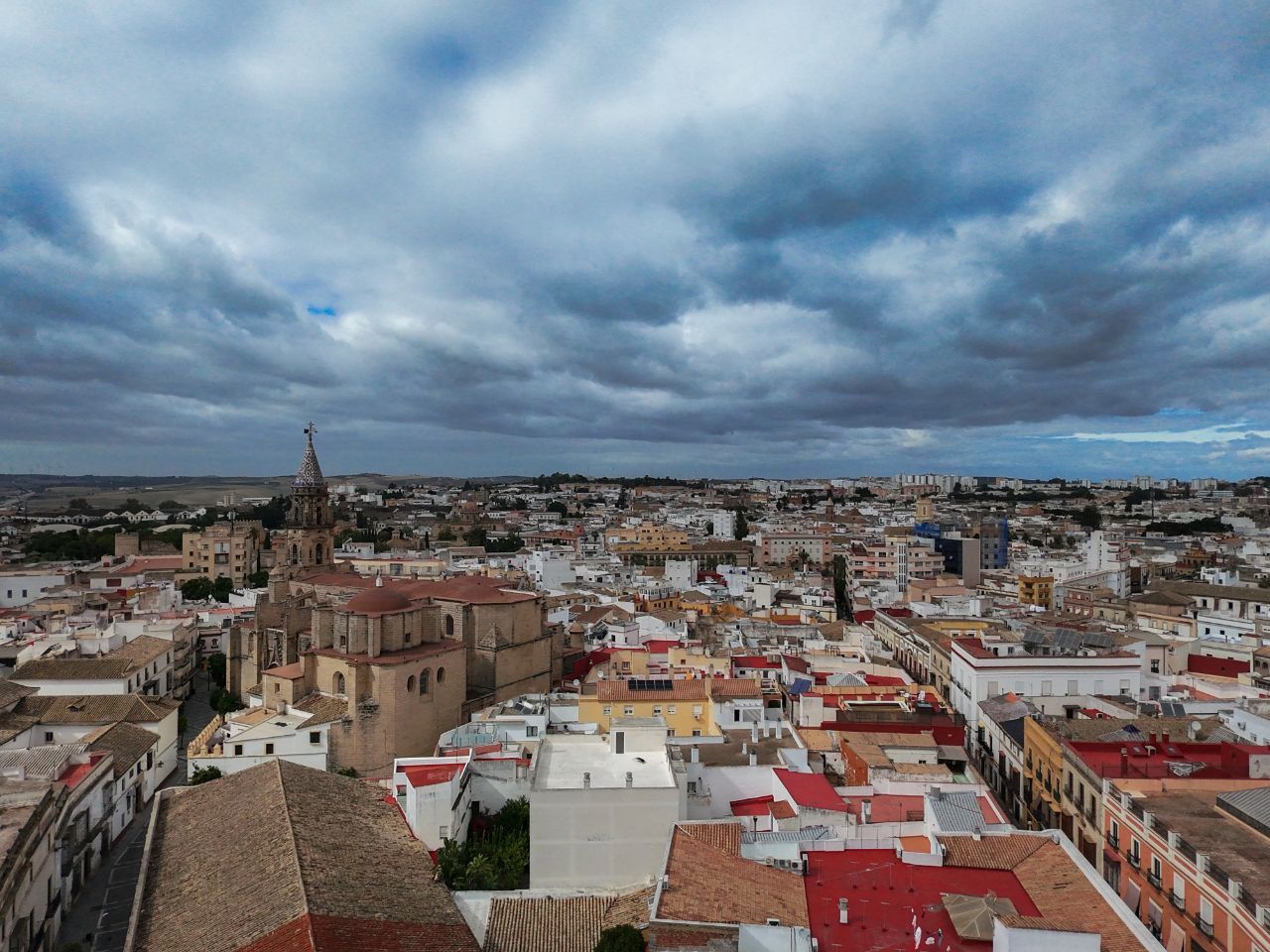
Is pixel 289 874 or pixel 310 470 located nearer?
pixel 289 874

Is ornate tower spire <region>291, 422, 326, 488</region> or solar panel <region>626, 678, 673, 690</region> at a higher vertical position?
ornate tower spire <region>291, 422, 326, 488</region>

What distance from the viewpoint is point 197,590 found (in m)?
59.4

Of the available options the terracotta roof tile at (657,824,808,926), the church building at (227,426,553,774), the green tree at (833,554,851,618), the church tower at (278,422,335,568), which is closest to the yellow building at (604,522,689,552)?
the green tree at (833,554,851,618)

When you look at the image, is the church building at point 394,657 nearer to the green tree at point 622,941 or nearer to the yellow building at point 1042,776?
the green tree at point 622,941

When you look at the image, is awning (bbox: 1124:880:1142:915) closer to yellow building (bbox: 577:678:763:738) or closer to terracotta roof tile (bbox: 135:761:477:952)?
yellow building (bbox: 577:678:763:738)

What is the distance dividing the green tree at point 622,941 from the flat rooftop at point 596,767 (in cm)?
369

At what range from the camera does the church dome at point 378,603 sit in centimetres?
2639

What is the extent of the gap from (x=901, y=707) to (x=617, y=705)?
8.87 meters

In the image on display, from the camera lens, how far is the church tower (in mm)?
44219

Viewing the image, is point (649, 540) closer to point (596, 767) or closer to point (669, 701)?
point (669, 701)

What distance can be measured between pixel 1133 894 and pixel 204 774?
2172 cm

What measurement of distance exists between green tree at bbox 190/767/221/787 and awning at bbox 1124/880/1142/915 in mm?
21100

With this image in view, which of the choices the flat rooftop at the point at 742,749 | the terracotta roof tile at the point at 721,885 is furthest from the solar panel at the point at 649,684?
the terracotta roof tile at the point at 721,885

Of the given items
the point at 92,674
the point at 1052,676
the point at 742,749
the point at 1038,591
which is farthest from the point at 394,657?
the point at 1038,591
